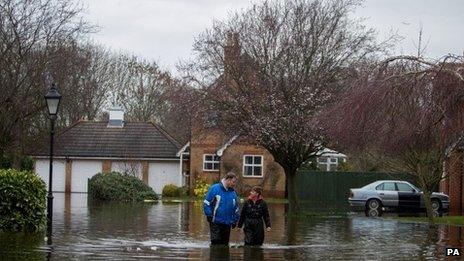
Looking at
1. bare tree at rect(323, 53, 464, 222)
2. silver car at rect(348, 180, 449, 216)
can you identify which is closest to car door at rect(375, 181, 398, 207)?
silver car at rect(348, 180, 449, 216)

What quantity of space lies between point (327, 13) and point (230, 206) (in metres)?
17.8

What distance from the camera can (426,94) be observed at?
1597 centimetres

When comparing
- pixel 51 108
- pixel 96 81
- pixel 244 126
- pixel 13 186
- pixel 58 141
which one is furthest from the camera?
pixel 96 81

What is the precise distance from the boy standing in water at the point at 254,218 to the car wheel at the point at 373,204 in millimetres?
19626

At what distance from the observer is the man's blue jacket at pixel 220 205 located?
1692cm

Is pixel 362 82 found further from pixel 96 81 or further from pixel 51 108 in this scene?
pixel 96 81

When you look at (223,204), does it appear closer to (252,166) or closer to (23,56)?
(23,56)

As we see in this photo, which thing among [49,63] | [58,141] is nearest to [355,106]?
[49,63]

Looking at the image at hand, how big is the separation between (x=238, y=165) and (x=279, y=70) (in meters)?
19.9

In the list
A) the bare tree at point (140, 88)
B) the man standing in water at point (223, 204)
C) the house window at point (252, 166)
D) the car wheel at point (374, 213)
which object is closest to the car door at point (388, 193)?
the car wheel at point (374, 213)

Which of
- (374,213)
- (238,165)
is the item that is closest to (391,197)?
(374,213)

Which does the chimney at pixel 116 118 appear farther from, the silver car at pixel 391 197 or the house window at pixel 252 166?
the silver car at pixel 391 197

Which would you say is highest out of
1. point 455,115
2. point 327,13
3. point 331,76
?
point 327,13

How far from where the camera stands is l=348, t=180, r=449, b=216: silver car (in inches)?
1441
